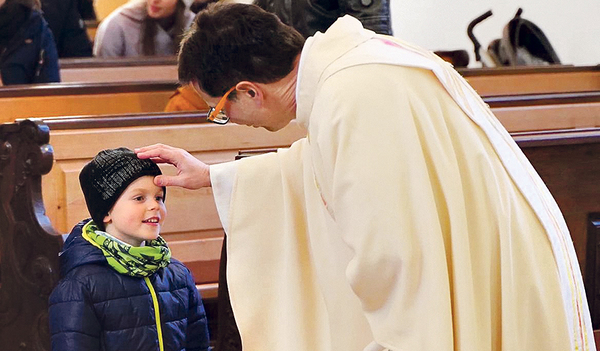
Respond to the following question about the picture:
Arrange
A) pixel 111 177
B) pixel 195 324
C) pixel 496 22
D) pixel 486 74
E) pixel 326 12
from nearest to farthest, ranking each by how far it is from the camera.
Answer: pixel 111 177 → pixel 195 324 → pixel 326 12 → pixel 486 74 → pixel 496 22

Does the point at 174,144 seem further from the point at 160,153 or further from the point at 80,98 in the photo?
the point at 160,153

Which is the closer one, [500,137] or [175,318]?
[500,137]

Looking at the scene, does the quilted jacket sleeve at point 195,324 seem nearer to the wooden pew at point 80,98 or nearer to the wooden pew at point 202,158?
the wooden pew at point 202,158

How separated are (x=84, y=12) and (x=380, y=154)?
5484mm

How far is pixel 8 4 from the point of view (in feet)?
16.4

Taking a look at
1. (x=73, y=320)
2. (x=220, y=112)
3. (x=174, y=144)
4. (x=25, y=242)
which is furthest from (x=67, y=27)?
(x=220, y=112)

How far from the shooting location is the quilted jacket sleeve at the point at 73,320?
2.55 meters

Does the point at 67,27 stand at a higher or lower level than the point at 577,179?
higher

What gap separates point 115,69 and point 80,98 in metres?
1.50

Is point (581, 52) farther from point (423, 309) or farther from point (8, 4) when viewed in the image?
point (423, 309)

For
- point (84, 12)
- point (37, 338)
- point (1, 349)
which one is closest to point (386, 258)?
point (37, 338)

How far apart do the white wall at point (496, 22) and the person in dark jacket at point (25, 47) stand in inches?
196

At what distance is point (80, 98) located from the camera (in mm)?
4594

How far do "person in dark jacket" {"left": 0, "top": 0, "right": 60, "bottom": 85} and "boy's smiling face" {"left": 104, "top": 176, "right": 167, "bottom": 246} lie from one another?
2654 millimetres
